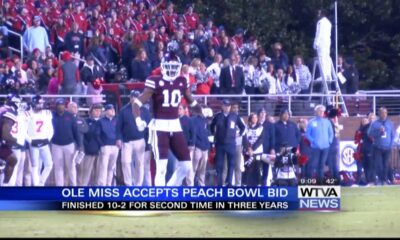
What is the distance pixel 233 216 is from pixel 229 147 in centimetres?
751

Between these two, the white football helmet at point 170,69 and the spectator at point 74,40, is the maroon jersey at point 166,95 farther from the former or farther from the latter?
the spectator at point 74,40

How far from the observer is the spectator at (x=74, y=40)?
2748cm

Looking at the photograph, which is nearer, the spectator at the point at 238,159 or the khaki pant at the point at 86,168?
the khaki pant at the point at 86,168

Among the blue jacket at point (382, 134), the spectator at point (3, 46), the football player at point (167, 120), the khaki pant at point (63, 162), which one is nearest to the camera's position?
the football player at point (167, 120)

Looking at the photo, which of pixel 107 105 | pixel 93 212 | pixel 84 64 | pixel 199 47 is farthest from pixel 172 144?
pixel 199 47

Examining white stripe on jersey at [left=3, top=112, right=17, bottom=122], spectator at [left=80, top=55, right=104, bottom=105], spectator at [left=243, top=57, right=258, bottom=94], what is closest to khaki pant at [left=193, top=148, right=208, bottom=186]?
spectator at [left=80, top=55, right=104, bottom=105]

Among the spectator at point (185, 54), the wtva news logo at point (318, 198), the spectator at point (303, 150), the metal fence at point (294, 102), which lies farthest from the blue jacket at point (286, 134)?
the wtva news logo at point (318, 198)

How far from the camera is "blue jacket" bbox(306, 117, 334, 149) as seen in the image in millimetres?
25234

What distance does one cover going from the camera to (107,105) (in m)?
24.6

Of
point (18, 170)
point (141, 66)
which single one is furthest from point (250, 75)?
point (18, 170)

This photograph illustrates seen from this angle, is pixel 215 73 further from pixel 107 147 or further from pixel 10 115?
pixel 10 115

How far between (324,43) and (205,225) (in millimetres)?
12598

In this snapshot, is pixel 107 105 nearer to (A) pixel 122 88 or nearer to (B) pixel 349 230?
(A) pixel 122 88

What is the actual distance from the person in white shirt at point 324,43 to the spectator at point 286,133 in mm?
3541
